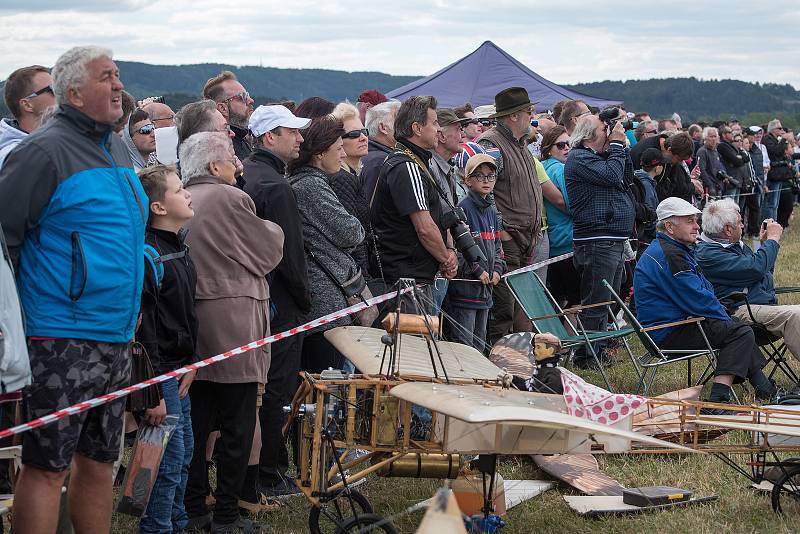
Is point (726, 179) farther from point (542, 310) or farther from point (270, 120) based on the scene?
point (270, 120)

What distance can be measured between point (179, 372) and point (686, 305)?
4430mm

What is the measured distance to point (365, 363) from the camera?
4879mm

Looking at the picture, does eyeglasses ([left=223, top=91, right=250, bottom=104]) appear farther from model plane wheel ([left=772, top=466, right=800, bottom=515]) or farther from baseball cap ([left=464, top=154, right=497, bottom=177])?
model plane wheel ([left=772, top=466, right=800, bottom=515])

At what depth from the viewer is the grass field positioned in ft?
16.5

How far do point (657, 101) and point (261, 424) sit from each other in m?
84.3

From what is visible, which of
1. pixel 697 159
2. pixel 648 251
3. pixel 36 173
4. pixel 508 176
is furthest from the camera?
pixel 697 159

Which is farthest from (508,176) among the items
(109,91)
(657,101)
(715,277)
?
(657,101)

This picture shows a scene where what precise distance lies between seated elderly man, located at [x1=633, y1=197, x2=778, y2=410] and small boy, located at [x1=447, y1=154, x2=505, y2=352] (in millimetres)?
1145

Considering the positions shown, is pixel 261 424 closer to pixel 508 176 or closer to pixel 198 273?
pixel 198 273

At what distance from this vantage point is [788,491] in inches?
202

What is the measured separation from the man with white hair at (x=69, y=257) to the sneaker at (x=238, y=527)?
1.21 m

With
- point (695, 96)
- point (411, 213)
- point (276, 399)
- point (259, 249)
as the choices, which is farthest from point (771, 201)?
point (695, 96)

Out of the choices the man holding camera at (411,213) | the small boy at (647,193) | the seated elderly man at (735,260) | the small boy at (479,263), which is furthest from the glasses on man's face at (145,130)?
the small boy at (647,193)

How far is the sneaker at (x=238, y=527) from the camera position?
488 cm
